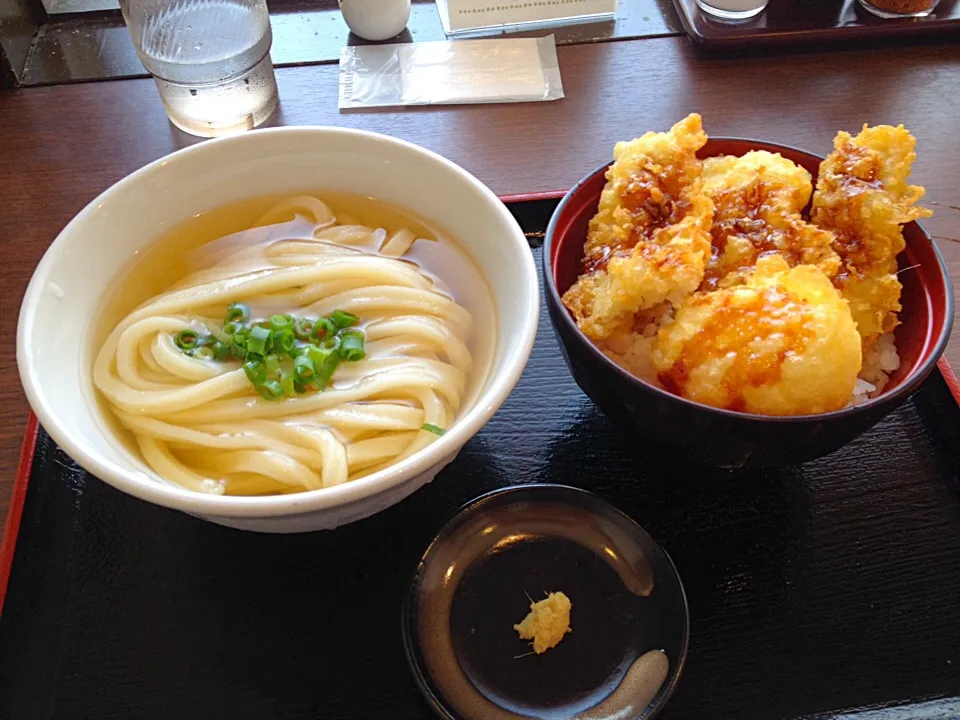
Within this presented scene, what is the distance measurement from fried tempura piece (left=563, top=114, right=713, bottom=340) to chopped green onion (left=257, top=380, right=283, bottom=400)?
49 cm

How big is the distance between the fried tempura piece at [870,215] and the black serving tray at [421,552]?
292 millimetres

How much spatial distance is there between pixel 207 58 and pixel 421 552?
155cm

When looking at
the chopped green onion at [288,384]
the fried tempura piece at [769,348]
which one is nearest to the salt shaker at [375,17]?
the chopped green onion at [288,384]

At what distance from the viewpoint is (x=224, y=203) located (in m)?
1.44

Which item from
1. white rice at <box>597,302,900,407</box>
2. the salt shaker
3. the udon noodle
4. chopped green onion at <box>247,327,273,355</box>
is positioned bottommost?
white rice at <box>597,302,900,407</box>

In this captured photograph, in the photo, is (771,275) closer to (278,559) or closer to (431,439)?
(431,439)

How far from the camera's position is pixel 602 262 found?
1.30m

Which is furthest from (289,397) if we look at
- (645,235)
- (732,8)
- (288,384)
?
(732,8)

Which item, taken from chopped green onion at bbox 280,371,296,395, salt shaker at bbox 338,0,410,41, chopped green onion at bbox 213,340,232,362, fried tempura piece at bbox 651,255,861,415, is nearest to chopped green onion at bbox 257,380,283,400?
chopped green onion at bbox 280,371,296,395

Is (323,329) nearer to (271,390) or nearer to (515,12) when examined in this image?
(271,390)

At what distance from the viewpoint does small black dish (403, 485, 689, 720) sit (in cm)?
107

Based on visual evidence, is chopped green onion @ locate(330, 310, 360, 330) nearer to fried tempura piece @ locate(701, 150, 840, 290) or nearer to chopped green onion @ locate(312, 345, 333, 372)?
chopped green onion @ locate(312, 345, 333, 372)

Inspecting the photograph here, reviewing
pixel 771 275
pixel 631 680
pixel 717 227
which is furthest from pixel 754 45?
pixel 631 680

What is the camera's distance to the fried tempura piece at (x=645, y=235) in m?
1.17
